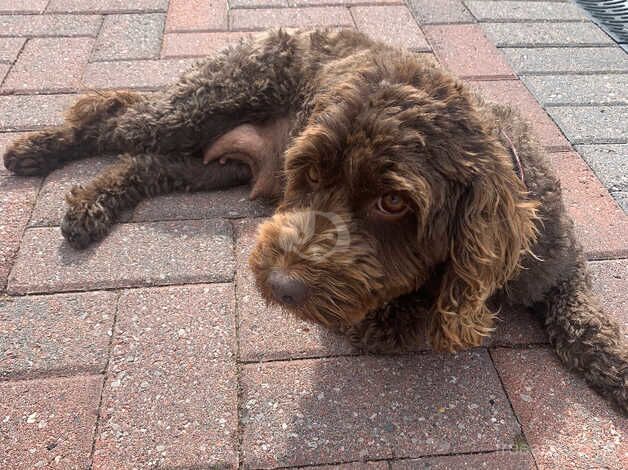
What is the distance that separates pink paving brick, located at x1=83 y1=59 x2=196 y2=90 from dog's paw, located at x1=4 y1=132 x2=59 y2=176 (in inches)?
35.0

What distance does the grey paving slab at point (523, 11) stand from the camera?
536 centimetres

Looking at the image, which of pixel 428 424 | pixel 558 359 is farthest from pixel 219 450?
pixel 558 359

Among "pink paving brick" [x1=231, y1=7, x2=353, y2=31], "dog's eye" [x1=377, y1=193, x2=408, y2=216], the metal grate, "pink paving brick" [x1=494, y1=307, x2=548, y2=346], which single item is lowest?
"pink paving brick" [x1=494, y1=307, x2=548, y2=346]

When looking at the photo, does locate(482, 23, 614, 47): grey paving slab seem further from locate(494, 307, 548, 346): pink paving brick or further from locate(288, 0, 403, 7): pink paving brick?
locate(494, 307, 548, 346): pink paving brick

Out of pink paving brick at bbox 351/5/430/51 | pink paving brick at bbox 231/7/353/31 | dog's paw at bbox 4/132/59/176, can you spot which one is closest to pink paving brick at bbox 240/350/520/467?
dog's paw at bbox 4/132/59/176

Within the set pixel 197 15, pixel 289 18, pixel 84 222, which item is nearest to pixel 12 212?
pixel 84 222

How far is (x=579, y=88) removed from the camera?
176 inches

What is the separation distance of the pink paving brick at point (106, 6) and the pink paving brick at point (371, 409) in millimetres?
3940

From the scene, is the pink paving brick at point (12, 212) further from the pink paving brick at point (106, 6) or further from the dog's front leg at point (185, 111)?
the pink paving brick at point (106, 6)

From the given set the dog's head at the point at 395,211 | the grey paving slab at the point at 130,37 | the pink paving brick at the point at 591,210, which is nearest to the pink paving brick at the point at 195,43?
the grey paving slab at the point at 130,37

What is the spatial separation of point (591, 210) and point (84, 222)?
288cm

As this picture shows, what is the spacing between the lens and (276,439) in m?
2.30

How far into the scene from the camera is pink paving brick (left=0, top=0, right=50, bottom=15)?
201 inches

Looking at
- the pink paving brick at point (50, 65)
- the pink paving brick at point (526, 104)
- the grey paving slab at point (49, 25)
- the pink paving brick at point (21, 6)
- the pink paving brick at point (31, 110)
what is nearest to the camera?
the pink paving brick at point (31, 110)
